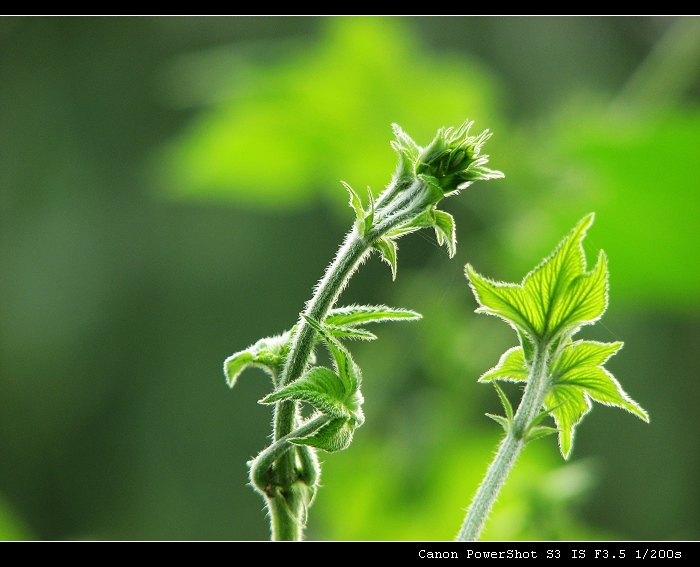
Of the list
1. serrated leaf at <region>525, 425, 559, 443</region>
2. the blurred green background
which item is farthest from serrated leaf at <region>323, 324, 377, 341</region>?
the blurred green background

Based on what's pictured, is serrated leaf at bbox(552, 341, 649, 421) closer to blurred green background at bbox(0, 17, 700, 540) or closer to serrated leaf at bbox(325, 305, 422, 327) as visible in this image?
serrated leaf at bbox(325, 305, 422, 327)

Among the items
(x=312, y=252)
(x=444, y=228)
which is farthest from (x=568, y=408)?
(x=312, y=252)

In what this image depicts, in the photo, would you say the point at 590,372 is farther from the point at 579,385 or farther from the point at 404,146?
the point at 404,146

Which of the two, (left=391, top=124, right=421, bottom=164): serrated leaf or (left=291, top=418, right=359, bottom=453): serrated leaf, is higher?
(left=391, top=124, right=421, bottom=164): serrated leaf

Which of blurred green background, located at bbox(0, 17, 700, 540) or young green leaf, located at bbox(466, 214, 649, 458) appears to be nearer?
young green leaf, located at bbox(466, 214, 649, 458)

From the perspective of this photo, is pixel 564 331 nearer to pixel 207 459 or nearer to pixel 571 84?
pixel 207 459

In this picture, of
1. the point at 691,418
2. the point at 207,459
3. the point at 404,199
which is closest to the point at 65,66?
the point at 207,459
